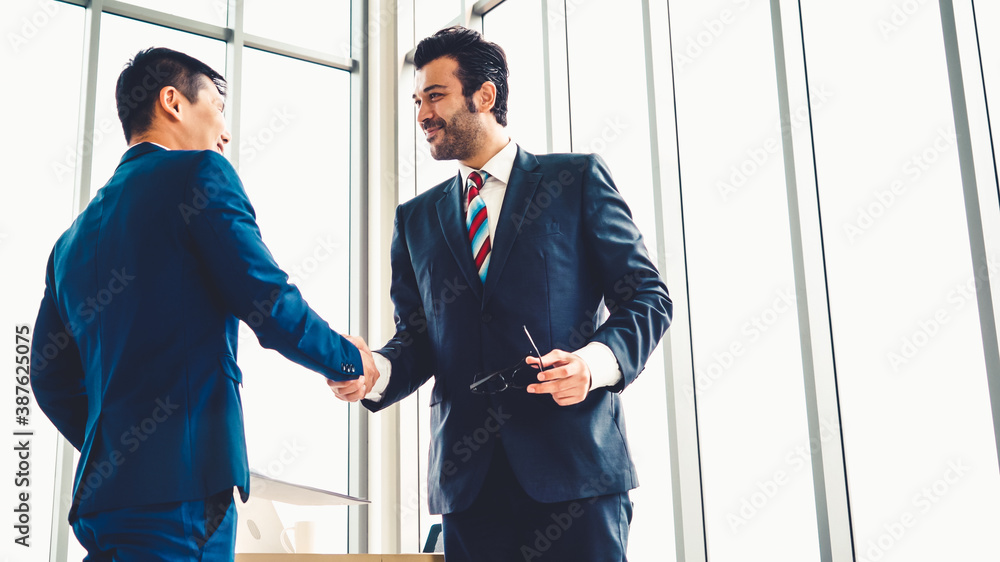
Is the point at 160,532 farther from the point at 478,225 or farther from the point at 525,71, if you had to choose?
the point at 525,71

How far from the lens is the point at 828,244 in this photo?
2.68 m

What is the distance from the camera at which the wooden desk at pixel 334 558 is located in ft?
8.44

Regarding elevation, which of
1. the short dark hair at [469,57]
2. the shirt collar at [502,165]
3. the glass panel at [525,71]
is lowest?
the shirt collar at [502,165]

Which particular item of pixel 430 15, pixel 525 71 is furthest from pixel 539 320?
pixel 430 15

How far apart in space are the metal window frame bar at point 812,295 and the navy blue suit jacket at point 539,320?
1058mm

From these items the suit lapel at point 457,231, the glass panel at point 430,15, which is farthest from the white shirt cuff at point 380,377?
the glass panel at point 430,15

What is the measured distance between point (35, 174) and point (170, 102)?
2.76 metres

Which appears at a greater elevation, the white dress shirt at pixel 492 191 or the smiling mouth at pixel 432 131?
the smiling mouth at pixel 432 131

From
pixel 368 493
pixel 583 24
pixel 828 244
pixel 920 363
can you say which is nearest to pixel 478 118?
pixel 828 244

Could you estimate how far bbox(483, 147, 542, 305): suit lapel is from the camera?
5.72 ft

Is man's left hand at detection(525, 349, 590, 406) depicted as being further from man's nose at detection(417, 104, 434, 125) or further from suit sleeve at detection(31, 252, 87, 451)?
suit sleeve at detection(31, 252, 87, 451)

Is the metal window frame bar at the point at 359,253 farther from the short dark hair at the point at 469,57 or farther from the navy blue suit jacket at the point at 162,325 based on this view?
the navy blue suit jacket at the point at 162,325

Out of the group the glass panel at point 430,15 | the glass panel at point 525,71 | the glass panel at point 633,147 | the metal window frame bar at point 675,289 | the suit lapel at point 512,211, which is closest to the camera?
the suit lapel at point 512,211

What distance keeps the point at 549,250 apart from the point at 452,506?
560mm
